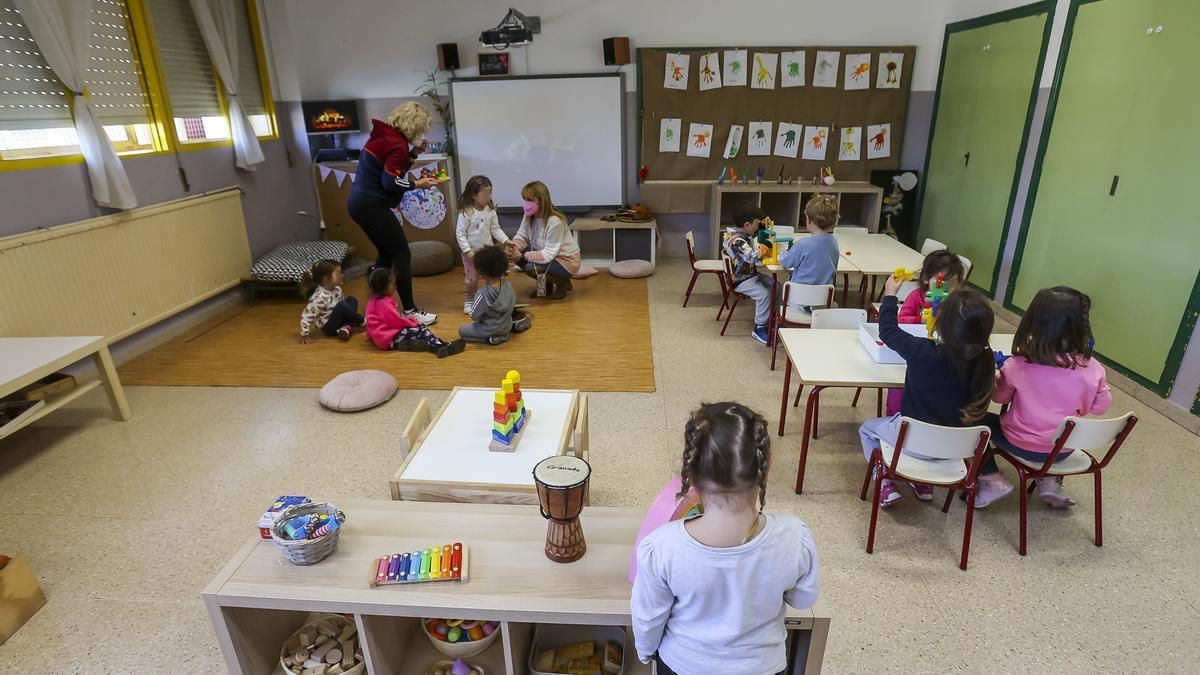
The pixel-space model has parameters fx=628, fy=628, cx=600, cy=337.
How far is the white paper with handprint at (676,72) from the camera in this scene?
5.83 metres

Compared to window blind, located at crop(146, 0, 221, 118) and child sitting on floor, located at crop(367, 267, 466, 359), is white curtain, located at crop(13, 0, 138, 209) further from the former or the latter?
child sitting on floor, located at crop(367, 267, 466, 359)

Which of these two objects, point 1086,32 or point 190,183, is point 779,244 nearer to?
point 1086,32

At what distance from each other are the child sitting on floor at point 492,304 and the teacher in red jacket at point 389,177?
61 cm

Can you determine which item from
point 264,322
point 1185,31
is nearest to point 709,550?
point 1185,31

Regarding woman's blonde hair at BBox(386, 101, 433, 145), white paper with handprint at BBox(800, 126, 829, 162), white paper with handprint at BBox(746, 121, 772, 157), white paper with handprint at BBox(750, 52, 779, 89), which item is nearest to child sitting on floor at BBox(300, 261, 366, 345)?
woman's blonde hair at BBox(386, 101, 433, 145)

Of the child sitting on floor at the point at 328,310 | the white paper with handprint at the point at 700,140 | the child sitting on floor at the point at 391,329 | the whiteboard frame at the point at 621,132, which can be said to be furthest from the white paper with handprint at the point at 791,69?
the child sitting on floor at the point at 328,310

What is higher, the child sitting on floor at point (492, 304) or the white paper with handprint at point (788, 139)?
the white paper with handprint at point (788, 139)

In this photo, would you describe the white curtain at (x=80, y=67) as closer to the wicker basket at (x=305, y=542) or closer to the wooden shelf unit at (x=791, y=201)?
the wicker basket at (x=305, y=542)

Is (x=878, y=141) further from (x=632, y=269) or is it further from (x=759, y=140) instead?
(x=632, y=269)

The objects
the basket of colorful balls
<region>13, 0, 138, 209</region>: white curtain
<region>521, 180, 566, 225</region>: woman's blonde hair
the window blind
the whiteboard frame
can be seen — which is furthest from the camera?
the whiteboard frame

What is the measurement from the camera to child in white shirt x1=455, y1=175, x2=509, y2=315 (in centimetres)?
476

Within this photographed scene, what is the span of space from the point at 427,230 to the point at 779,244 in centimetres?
350

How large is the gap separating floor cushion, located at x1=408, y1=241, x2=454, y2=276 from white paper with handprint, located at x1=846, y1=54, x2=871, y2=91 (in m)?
4.07

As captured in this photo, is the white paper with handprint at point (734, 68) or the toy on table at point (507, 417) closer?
the toy on table at point (507, 417)
